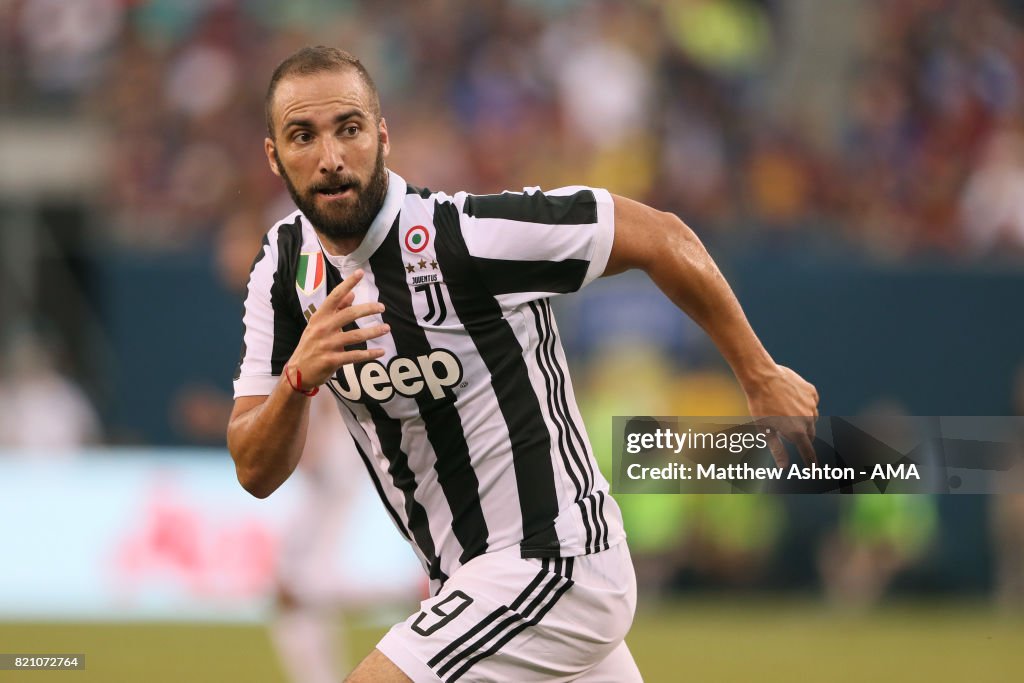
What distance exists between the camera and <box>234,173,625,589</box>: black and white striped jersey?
4609 mm

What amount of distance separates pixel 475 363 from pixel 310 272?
1.94ft

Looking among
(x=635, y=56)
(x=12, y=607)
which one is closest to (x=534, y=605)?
(x=12, y=607)

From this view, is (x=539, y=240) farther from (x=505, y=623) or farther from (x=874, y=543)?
(x=874, y=543)

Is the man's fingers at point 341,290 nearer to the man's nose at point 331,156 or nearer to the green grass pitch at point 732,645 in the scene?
the man's nose at point 331,156

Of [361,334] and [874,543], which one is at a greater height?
[874,543]

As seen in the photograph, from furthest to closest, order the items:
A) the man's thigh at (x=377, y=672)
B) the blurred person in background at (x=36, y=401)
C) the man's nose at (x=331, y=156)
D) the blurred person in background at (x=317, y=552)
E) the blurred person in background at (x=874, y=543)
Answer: the blurred person in background at (x=36, y=401), the blurred person in background at (x=874, y=543), the blurred person in background at (x=317, y=552), the man's nose at (x=331, y=156), the man's thigh at (x=377, y=672)

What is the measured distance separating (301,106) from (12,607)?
9.68 m

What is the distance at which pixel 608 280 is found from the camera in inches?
548

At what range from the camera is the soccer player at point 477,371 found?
454 centimetres

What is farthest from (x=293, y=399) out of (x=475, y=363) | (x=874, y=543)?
(x=874, y=543)

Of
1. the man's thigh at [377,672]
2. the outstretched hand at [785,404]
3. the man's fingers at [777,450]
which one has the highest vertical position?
the outstretched hand at [785,404]

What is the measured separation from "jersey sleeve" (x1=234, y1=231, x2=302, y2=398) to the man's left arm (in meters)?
1.02

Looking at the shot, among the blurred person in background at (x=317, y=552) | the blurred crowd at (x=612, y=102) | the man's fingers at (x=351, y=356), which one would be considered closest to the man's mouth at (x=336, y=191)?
the man's fingers at (x=351, y=356)

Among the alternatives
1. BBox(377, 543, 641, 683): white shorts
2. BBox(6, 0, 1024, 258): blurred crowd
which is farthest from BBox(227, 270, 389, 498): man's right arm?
BBox(6, 0, 1024, 258): blurred crowd
